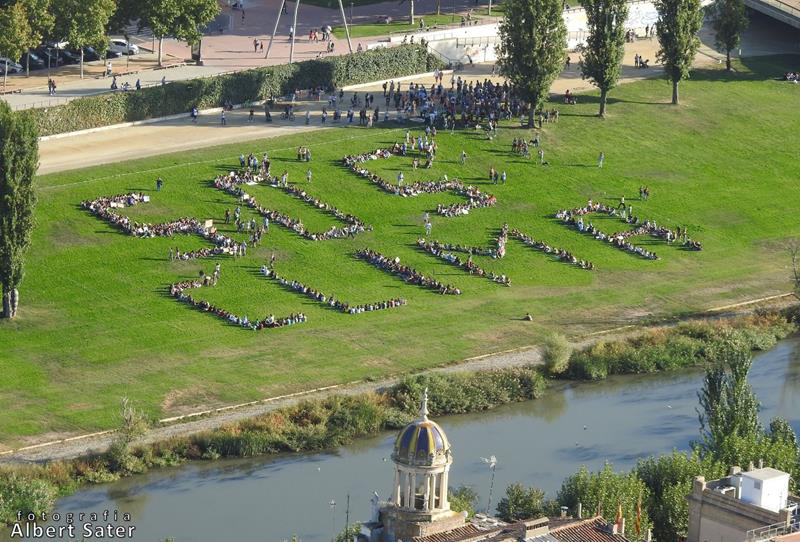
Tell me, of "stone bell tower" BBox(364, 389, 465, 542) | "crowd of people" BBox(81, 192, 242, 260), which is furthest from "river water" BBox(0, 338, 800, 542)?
"crowd of people" BBox(81, 192, 242, 260)

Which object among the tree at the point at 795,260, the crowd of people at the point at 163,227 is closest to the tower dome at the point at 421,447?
the crowd of people at the point at 163,227

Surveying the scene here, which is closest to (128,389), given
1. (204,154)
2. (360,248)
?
(360,248)

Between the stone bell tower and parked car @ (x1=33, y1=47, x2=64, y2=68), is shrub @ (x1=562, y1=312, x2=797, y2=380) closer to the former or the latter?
the stone bell tower

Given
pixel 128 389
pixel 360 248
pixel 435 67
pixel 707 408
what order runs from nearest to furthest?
pixel 707 408 → pixel 128 389 → pixel 360 248 → pixel 435 67

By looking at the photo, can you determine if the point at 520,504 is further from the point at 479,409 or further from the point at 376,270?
the point at 376,270

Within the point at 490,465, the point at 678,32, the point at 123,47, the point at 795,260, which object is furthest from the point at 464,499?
the point at 123,47

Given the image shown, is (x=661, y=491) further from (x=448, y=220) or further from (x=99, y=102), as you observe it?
(x=99, y=102)

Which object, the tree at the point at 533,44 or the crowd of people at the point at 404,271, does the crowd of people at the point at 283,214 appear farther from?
the tree at the point at 533,44
